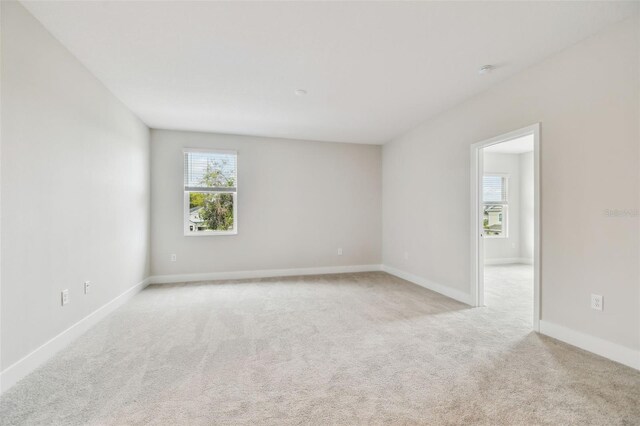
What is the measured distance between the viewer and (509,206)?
6973mm

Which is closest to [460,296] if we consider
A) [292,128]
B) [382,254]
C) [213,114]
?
[382,254]

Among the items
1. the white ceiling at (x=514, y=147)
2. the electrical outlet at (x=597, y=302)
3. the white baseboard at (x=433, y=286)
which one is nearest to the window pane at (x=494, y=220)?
the white ceiling at (x=514, y=147)

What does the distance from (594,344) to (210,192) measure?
5161mm

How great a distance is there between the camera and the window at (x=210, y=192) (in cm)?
506

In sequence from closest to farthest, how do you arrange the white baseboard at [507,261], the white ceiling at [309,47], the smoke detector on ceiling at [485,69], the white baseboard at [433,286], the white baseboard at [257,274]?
the white ceiling at [309,47]
the smoke detector on ceiling at [485,69]
the white baseboard at [433,286]
the white baseboard at [257,274]
the white baseboard at [507,261]

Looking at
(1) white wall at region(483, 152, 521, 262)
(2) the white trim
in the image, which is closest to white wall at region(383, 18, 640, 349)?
(2) the white trim

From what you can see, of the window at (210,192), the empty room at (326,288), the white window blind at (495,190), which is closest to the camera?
the empty room at (326,288)

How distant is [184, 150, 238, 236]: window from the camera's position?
5.06m

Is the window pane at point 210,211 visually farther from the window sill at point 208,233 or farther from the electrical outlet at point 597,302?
the electrical outlet at point 597,302

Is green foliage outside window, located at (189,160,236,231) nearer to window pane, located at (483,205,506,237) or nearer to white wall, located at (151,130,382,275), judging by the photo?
white wall, located at (151,130,382,275)

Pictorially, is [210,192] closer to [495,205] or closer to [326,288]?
[326,288]

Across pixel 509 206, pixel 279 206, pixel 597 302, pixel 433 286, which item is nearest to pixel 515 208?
pixel 509 206

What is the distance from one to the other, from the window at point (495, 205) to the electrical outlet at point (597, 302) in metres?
4.88

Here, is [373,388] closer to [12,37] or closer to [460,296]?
[460,296]
